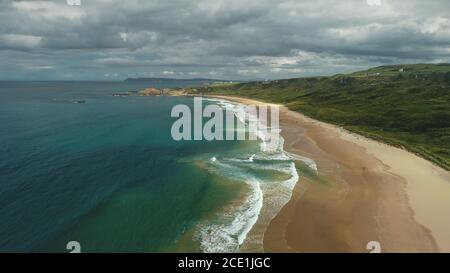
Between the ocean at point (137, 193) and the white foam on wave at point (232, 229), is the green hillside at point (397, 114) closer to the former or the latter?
the ocean at point (137, 193)

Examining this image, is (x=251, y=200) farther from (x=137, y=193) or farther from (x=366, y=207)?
(x=137, y=193)

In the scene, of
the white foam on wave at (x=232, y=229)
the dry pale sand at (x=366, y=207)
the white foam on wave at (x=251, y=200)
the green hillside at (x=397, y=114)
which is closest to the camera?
the white foam on wave at (x=232, y=229)

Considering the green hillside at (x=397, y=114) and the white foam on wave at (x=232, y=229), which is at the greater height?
the green hillside at (x=397, y=114)

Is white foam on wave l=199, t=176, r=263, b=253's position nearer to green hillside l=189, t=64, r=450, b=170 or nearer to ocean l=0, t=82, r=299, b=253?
ocean l=0, t=82, r=299, b=253

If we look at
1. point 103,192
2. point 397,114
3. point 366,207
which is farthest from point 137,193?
point 397,114

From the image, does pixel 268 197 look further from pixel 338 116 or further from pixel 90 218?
pixel 338 116

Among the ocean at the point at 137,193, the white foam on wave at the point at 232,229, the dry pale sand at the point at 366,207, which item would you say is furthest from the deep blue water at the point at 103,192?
the dry pale sand at the point at 366,207

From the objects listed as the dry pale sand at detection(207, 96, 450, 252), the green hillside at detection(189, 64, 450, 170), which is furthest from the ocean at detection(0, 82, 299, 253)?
the green hillside at detection(189, 64, 450, 170)
